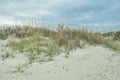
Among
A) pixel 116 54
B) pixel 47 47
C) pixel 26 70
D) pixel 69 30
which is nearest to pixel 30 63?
pixel 26 70

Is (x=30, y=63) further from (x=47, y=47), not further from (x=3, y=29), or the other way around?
(x=3, y=29)

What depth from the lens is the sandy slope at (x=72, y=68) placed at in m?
7.34

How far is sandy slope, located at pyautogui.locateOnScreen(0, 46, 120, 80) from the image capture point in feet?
24.1

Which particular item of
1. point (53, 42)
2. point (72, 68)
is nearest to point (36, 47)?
point (53, 42)

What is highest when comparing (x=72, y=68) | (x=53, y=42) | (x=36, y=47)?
(x=53, y=42)

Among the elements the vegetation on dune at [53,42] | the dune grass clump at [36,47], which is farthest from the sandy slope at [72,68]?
the vegetation on dune at [53,42]

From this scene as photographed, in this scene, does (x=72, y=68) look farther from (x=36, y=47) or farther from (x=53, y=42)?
(x=53, y=42)

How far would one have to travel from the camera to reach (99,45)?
10664 mm

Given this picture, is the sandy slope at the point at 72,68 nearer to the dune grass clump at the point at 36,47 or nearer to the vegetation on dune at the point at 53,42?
the dune grass clump at the point at 36,47

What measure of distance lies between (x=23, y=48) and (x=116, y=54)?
322 cm

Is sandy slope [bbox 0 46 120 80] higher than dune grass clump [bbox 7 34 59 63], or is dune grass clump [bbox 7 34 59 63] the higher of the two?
dune grass clump [bbox 7 34 59 63]

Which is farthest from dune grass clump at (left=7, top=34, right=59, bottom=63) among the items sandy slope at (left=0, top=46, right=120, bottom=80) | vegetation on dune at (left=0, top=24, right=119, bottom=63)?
sandy slope at (left=0, top=46, right=120, bottom=80)

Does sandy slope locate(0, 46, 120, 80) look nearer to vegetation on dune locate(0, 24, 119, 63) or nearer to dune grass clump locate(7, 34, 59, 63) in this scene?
dune grass clump locate(7, 34, 59, 63)

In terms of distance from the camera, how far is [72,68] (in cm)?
784
